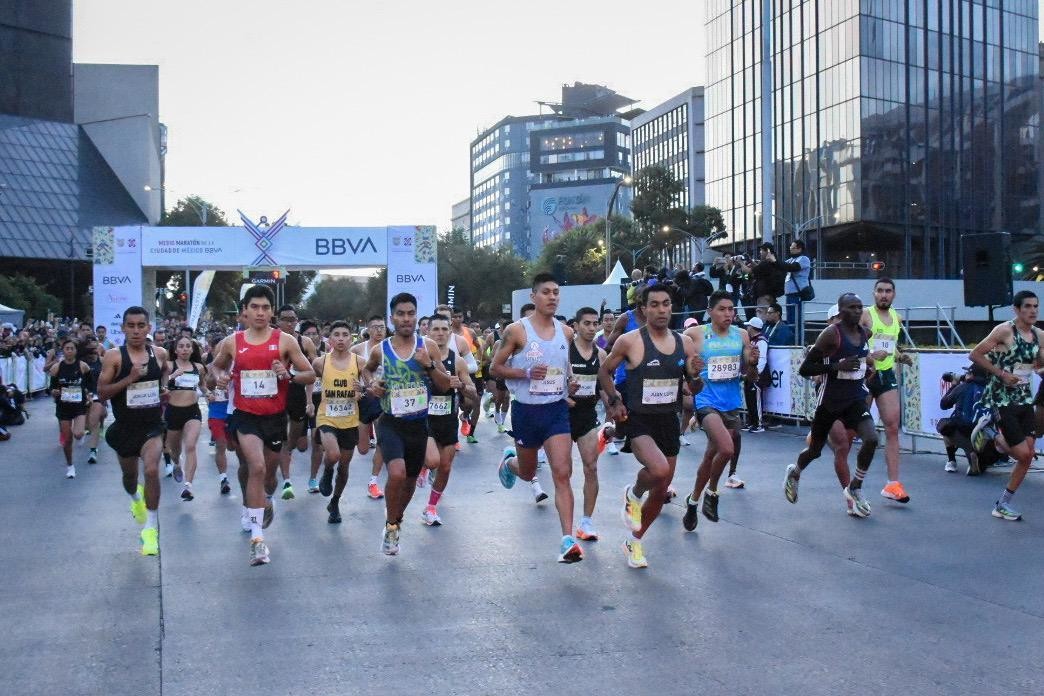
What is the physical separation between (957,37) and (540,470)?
5875 centimetres

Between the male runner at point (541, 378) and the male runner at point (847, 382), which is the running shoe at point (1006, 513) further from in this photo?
the male runner at point (541, 378)

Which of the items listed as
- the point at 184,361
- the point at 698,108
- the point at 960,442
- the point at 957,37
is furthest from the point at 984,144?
the point at 184,361

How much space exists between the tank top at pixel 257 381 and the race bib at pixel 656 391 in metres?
2.55

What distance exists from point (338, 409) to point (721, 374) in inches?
137

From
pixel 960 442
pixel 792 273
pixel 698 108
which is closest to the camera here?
pixel 960 442

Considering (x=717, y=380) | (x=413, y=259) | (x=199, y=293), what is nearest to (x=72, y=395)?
(x=717, y=380)

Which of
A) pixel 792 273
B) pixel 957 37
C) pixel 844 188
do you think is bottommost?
pixel 792 273

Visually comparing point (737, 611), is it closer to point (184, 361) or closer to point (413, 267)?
point (184, 361)

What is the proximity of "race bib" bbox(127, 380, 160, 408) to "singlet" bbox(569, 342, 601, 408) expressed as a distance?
3297mm

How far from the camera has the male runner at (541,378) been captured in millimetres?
7309

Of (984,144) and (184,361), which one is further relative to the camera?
(984,144)

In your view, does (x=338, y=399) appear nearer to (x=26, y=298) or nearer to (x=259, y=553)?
(x=259, y=553)

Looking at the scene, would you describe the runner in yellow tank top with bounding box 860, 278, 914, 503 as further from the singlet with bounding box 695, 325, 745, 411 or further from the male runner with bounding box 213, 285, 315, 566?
the male runner with bounding box 213, 285, 315, 566

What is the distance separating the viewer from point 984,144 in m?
63.3
